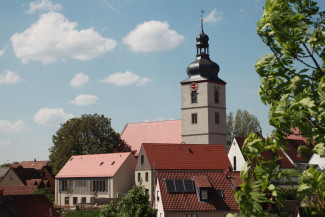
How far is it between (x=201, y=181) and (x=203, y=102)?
1391 inches

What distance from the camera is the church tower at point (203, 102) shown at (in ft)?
250

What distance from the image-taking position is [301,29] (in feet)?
20.7

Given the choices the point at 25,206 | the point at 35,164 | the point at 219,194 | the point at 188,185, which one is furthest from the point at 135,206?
the point at 35,164

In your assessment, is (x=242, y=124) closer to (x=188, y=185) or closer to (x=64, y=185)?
(x=64, y=185)

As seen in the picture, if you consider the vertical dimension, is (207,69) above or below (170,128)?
above

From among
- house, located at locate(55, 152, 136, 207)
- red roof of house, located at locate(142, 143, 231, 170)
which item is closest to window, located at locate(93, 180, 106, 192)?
house, located at locate(55, 152, 136, 207)

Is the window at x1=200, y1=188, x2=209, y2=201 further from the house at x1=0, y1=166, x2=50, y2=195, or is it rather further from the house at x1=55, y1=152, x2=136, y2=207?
the house at x1=0, y1=166, x2=50, y2=195

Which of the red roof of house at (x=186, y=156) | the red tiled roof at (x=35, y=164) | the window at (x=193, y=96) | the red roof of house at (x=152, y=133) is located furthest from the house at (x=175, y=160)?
the red tiled roof at (x=35, y=164)

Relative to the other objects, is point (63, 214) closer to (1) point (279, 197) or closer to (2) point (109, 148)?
(2) point (109, 148)

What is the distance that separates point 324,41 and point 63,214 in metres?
54.2

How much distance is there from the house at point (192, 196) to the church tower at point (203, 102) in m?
32.4

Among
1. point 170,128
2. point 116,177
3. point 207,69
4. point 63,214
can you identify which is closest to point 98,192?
point 116,177

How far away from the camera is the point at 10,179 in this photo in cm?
8738

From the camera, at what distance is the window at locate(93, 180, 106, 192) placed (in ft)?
224
